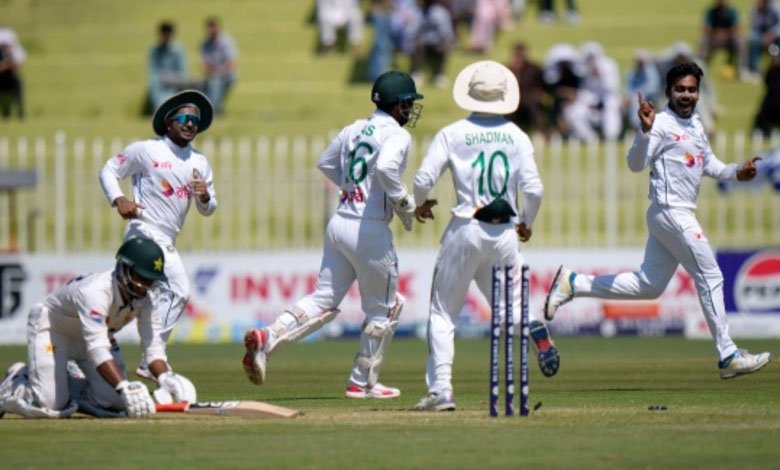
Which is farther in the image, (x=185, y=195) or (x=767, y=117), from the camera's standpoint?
(x=767, y=117)

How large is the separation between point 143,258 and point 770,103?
17246 millimetres

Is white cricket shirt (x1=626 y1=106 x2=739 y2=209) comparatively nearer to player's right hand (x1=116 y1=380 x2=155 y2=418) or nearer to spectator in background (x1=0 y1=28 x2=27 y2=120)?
player's right hand (x1=116 y1=380 x2=155 y2=418)

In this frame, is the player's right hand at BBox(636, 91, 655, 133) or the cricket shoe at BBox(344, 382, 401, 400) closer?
the player's right hand at BBox(636, 91, 655, 133)

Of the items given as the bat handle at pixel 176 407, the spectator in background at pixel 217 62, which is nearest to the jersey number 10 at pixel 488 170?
the bat handle at pixel 176 407

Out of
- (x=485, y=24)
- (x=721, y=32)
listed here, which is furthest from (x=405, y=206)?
(x=485, y=24)

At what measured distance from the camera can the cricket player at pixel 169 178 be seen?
44.8 feet

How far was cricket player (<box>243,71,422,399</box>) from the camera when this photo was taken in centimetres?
1271

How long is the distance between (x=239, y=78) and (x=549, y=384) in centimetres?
1717

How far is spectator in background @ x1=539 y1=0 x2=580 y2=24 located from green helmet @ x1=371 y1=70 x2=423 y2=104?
59.0ft

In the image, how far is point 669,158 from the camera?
13.5 m

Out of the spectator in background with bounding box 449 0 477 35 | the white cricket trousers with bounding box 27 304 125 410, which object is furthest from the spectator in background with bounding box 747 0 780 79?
the white cricket trousers with bounding box 27 304 125 410

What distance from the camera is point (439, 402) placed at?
11555mm

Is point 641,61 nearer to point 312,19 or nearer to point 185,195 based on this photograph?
point 312,19

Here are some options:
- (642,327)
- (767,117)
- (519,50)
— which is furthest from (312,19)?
(642,327)
